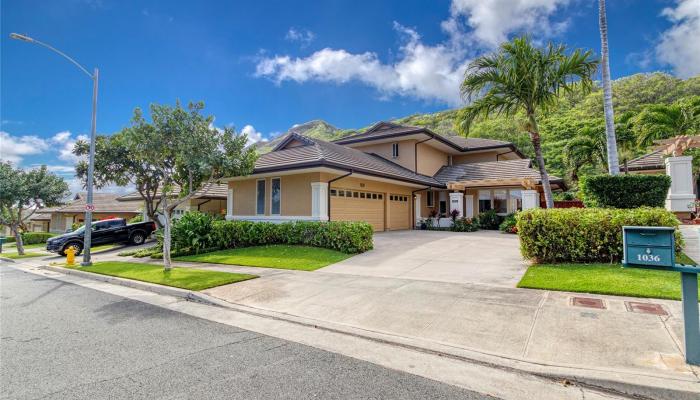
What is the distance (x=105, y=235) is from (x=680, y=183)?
95.0 ft

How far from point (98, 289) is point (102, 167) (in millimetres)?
9390

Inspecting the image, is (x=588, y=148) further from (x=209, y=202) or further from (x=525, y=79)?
(x=209, y=202)

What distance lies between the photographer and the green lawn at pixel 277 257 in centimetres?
1100

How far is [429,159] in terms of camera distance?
79.2 feet

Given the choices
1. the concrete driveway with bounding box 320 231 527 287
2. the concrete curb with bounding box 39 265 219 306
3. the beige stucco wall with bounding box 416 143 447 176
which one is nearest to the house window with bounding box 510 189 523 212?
the beige stucco wall with bounding box 416 143 447 176

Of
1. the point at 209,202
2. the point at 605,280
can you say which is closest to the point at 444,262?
the point at 605,280

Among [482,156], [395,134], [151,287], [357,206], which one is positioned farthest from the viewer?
[482,156]

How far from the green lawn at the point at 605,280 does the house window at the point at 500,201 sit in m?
14.9

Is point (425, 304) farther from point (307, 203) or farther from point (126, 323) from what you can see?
point (307, 203)

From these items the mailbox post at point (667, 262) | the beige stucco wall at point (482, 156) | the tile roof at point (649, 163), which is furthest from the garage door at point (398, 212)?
the mailbox post at point (667, 262)

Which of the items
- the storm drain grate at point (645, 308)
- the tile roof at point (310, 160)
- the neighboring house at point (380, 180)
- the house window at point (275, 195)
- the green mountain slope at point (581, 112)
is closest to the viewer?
the storm drain grate at point (645, 308)

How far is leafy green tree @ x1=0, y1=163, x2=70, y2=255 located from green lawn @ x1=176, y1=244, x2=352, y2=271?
15576 millimetres

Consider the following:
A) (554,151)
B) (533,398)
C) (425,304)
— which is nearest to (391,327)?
(425,304)

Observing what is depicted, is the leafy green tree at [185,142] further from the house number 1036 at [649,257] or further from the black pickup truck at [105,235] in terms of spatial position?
the black pickup truck at [105,235]
